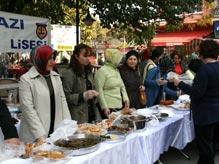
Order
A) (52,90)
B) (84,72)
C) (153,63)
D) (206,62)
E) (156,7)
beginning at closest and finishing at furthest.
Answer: (52,90), (206,62), (84,72), (153,63), (156,7)

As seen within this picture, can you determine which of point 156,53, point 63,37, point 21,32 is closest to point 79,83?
point 156,53

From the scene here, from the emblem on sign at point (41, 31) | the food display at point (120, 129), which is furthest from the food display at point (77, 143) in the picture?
the emblem on sign at point (41, 31)

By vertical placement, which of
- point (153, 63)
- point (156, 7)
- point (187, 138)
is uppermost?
point (156, 7)

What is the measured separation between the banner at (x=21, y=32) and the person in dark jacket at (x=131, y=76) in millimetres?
2764

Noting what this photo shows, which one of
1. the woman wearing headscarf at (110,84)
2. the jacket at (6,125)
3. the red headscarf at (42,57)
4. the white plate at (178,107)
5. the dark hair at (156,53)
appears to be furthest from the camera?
the dark hair at (156,53)

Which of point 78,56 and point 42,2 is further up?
point 42,2

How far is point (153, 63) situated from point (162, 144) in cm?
250

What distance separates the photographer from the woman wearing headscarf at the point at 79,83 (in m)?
5.41

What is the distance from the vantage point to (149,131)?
525cm

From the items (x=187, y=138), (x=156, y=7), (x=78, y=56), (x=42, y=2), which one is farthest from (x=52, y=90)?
(x=42, y=2)

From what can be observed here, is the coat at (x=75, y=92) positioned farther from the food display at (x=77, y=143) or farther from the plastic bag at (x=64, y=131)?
the food display at (x=77, y=143)

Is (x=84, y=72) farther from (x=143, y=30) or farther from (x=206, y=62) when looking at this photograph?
(x=143, y=30)

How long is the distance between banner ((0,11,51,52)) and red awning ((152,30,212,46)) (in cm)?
1783

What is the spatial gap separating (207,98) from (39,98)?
1.97 m
